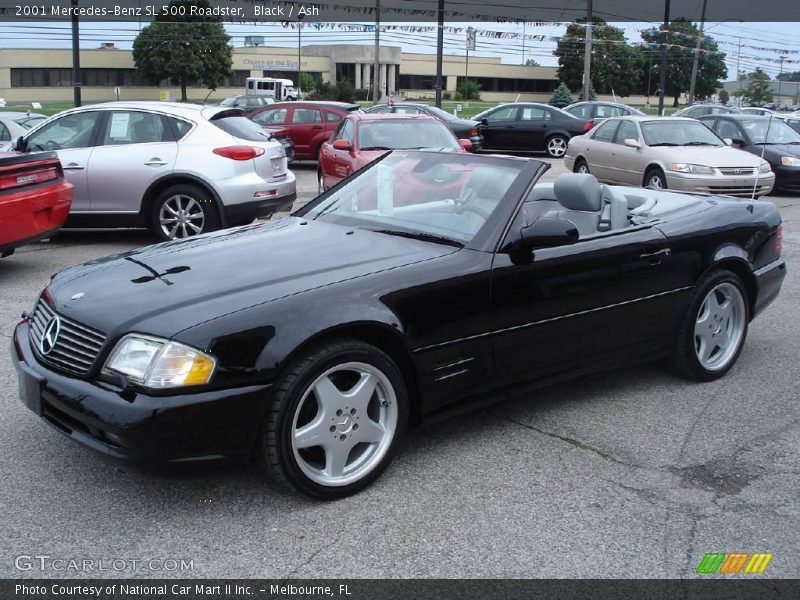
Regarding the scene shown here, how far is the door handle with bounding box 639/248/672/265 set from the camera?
A: 4.54 metres

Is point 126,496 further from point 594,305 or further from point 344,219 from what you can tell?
point 594,305

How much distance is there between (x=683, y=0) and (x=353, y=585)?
180 ft

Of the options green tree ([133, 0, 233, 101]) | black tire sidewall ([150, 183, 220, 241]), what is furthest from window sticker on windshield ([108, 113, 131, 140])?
green tree ([133, 0, 233, 101])

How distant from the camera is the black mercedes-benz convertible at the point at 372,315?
3.12 meters

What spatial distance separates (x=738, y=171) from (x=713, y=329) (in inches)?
358

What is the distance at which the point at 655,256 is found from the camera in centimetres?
460

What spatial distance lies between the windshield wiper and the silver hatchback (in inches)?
216

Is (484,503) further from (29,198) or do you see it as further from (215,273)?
(29,198)

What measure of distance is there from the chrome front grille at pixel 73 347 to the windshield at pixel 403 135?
26.4ft

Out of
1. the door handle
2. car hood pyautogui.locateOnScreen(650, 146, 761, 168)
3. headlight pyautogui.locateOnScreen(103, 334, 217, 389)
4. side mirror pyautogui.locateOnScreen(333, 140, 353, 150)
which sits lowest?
headlight pyautogui.locateOnScreen(103, 334, 217, 389)

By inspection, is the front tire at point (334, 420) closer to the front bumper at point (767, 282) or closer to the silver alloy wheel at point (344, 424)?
the silver alloy wheel at point (344, 424)

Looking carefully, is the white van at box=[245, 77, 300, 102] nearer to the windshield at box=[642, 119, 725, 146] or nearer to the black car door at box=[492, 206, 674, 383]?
Answer: the windshield at box=[642, 119, 725, 146]

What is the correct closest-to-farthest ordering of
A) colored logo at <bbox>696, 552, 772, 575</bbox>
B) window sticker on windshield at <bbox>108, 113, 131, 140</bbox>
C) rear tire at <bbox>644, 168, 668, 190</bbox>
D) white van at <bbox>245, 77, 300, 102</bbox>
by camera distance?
colored logo at <bbox>696, 552, 772, 575</bbox> < window sticker on windshield at <bbox>108, 113, 131, 140</bbox> < rear tire at <bbox>644, 168, 668, 190</bbox> < white van at <bbox>245, 77, 300, 102</bbox>
